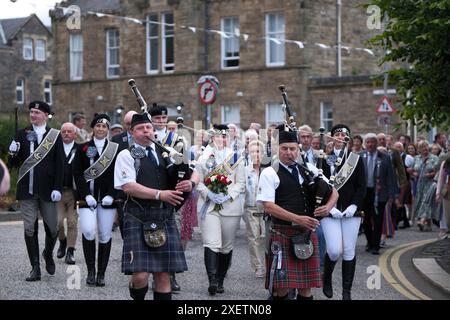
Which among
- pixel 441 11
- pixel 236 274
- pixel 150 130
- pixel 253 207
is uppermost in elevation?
pixel 441 11

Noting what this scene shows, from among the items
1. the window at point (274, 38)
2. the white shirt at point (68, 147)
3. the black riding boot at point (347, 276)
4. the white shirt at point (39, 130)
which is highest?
the window at point (274, 38)

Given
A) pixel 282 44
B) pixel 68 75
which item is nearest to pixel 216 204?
pixel 282 44

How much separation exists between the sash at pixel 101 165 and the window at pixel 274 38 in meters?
29.6

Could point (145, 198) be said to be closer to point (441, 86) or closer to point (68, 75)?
point (441, 86)

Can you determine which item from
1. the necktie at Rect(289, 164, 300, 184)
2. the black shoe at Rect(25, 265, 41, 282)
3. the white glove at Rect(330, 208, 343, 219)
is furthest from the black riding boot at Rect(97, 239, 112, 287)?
the necktie at Rect(289, 164, 300, 184)

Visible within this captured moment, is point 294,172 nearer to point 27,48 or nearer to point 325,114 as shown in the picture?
point 325,114

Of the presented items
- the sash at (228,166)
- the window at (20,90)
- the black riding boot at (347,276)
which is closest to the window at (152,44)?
the window at (20,90)

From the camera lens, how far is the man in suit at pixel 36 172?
506 inches

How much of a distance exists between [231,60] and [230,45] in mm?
631

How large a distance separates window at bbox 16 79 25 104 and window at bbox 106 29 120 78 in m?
27.5

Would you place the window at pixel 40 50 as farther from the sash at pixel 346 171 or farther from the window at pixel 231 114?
the sash at pixel 346 171

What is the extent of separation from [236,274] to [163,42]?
32.3 m

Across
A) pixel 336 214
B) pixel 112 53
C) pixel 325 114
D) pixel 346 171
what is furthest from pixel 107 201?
pixel 112 53

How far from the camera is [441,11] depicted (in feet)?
45.2
